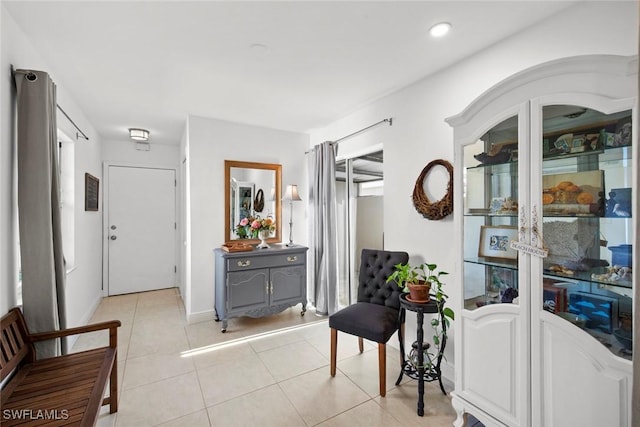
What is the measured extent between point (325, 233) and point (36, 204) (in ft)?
8.73

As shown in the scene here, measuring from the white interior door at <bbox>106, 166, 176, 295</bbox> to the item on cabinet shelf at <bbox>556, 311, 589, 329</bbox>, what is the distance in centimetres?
526

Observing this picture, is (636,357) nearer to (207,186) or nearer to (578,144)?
(578,144)

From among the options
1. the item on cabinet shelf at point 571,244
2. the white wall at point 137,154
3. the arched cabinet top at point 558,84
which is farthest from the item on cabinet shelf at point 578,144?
the white wall at point 137,154

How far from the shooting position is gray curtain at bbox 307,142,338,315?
12.0 ft

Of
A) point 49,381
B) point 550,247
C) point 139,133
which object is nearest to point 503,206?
point 550,247

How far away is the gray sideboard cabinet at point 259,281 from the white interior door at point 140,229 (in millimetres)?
2022

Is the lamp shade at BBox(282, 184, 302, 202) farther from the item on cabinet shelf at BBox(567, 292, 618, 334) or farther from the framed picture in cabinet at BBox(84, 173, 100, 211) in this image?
the item on cabinet shelf at BBox(567, 292, 618, 334)

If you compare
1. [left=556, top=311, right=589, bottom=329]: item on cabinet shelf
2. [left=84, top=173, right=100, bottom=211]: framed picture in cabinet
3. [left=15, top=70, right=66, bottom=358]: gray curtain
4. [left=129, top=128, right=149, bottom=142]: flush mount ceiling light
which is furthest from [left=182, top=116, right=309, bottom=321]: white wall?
[left=556, top=311, right=589, bottom=329]: item on cabinet shelf

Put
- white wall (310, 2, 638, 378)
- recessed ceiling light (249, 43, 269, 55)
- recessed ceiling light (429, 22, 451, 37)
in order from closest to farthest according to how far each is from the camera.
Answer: white wall (310, 2, 638, 378) < recessed ceiling light (429, 22, 451, 37) < recessed ceiling light (249, 43, 269, 55)

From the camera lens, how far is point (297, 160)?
425cm

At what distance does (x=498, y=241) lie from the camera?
1.69 metres

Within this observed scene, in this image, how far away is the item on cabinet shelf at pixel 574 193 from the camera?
1308 mm

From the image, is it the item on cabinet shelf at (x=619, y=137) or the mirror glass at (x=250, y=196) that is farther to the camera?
the mirror glass at (x=250, y=196)

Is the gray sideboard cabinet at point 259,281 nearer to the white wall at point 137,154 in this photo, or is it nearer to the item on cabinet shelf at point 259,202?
the item on cabinet shelf at point 259,202
